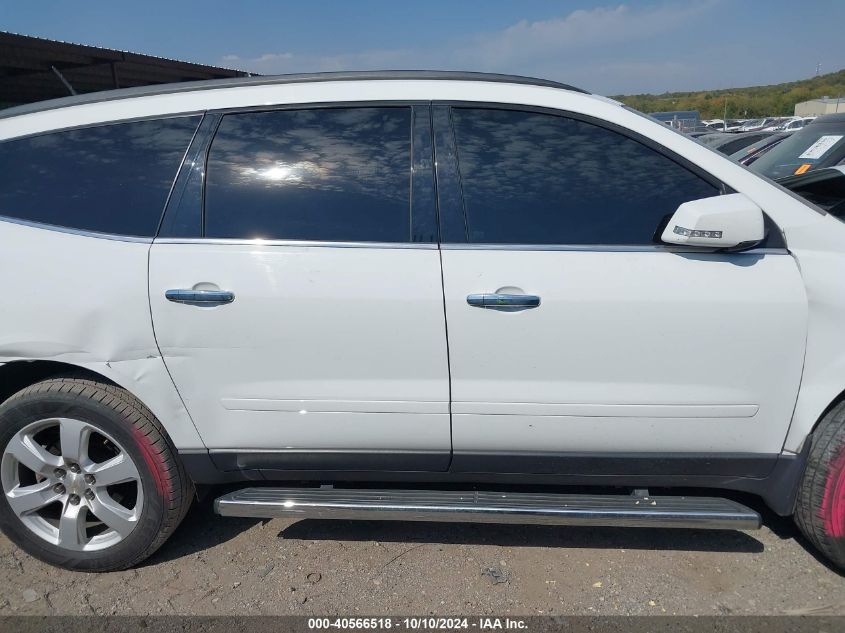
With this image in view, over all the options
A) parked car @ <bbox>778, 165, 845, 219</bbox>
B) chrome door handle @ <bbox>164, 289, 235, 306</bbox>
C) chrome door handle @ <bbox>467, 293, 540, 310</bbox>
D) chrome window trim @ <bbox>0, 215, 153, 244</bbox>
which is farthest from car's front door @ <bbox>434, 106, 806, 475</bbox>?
chrome window trim @ <bbox>0, 215, 153, 244</bbox>

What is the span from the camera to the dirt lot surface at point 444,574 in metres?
2.23

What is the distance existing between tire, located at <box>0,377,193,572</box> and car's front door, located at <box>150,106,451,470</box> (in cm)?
26

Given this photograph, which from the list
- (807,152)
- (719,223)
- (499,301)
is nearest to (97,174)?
(499,301)

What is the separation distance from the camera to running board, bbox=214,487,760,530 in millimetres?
2141

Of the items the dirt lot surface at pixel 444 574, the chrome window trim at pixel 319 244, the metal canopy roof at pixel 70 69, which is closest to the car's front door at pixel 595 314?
the chrome window trim at pixel 319 244

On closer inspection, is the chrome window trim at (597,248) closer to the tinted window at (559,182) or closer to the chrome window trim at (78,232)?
the tinted window at (559,182)

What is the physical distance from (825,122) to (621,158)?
4538mm

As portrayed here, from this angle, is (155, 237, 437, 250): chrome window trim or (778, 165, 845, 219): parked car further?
(778, 165, 845, 219): parked car

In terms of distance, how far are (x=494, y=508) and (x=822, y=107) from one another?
153 feet

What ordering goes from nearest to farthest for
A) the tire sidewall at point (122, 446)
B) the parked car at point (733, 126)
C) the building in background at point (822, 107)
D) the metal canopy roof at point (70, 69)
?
the tire sidewall at point (122, 446) → the metal canopy roof at point (70, 69) → the parked car at point (733, 126) → the building in background at point (822, 107)

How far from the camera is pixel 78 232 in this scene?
222 centimetres

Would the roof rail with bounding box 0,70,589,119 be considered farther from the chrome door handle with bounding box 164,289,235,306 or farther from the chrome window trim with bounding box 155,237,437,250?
the chrome door handle with bounding box 164,289,235,306

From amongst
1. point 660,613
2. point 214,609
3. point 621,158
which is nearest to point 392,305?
point 621,158

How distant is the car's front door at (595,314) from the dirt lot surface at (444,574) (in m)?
0.49
